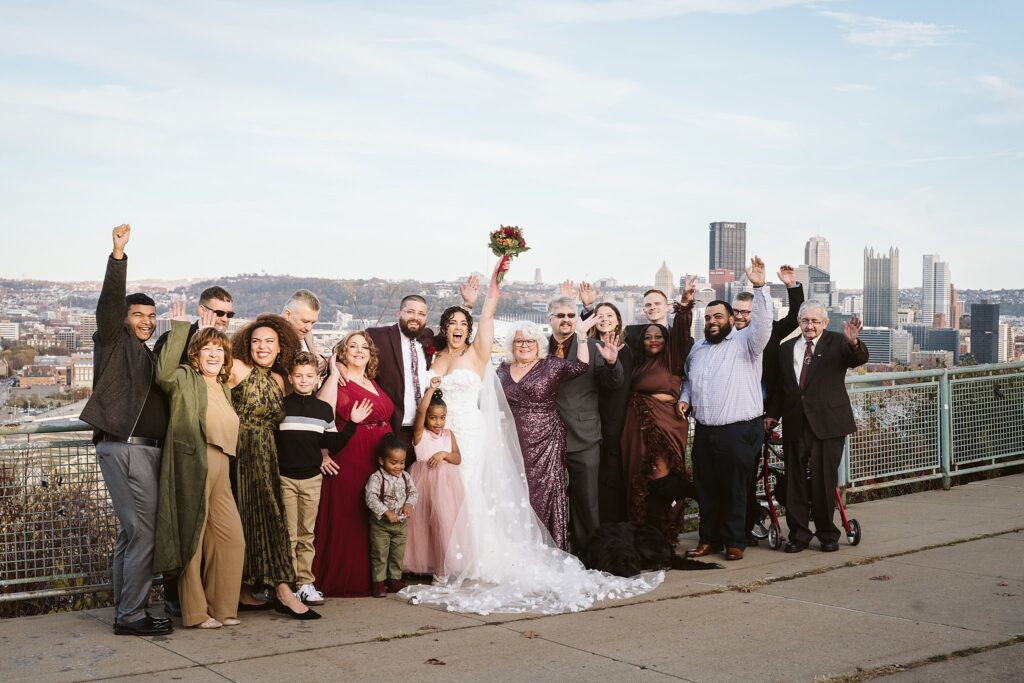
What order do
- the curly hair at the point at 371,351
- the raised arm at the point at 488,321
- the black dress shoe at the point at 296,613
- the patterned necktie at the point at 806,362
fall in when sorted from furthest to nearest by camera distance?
the patterned necktie at the point at 806,362
the raised arm at the point at 488,321
the curly hair at the point at 371,351
the black dress shoe at the point at 296,613

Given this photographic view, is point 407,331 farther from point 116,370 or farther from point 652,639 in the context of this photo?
point 652,639

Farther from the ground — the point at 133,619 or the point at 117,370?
the point at 117,370

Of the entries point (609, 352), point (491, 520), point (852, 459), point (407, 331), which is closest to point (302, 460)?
point (407, 331)

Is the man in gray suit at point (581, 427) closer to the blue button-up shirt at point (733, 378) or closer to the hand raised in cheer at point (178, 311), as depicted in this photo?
the blue button-up shirt at point (733, 378)

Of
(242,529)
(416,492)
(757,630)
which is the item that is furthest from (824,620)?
(242,529)

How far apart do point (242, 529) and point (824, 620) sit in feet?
11.5

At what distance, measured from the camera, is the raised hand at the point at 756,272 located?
7.79 meters

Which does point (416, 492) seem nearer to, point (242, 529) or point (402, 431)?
point (402, 431)

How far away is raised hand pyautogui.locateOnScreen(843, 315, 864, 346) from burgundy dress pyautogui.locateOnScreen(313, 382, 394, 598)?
12.5 ft

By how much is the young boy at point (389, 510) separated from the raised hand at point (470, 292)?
137cm

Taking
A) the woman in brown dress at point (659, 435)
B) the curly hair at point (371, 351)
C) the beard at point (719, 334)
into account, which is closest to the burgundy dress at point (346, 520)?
the curly hair at point (371, 351)

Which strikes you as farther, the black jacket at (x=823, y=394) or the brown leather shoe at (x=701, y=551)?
the black jacket at (x=823, y=394)

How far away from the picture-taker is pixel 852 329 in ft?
27.0

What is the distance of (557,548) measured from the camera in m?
7.77
